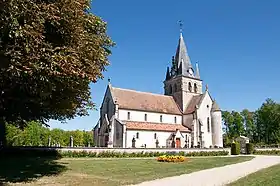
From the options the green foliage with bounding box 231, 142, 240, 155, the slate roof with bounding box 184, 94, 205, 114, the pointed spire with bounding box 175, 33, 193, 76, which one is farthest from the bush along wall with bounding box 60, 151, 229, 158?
the pointed spire with bounding box 175, 33, 193, 76

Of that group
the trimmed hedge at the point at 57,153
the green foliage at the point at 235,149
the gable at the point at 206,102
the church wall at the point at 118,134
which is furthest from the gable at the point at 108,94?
the green foliage at the point at 235,149

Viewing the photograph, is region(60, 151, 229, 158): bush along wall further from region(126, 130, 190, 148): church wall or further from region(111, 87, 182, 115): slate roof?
region(111, 87, 182, 115): slate roof

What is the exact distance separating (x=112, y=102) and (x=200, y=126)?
1652 cm

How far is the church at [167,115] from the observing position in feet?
145

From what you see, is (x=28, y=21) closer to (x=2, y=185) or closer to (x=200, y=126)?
(x=2, y=185)

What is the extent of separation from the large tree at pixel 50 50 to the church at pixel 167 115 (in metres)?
28.6

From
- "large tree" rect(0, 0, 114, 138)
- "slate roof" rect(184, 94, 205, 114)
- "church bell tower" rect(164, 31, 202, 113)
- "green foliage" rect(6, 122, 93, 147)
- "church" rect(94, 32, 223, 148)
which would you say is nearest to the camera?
"large tree" rect(0, 0, 114, 138)

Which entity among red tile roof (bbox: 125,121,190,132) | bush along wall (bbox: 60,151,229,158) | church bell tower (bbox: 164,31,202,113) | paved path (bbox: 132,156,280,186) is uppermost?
church bell tower (bbox: 164,31,202,113)

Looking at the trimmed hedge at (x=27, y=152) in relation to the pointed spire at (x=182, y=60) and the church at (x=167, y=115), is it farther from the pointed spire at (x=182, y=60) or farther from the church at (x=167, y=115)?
the pointed spire at (x=182, y=60)

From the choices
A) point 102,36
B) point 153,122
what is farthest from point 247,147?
point 102,36

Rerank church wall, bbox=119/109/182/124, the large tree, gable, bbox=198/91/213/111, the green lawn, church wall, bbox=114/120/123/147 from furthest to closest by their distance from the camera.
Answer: gable, bbox=198/91/213/111 < church wall, bbox=119/109/182/124 < church wall, bbox=114/120/123/147 < the green lawn < the large tree

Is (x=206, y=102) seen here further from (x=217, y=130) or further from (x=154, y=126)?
(x=154, y=126)

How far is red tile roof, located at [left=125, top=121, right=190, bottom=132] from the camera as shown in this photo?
146 ft

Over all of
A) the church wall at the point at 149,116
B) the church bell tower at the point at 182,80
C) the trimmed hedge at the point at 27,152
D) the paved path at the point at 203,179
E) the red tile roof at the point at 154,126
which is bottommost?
the paved path at the point at 203,179
